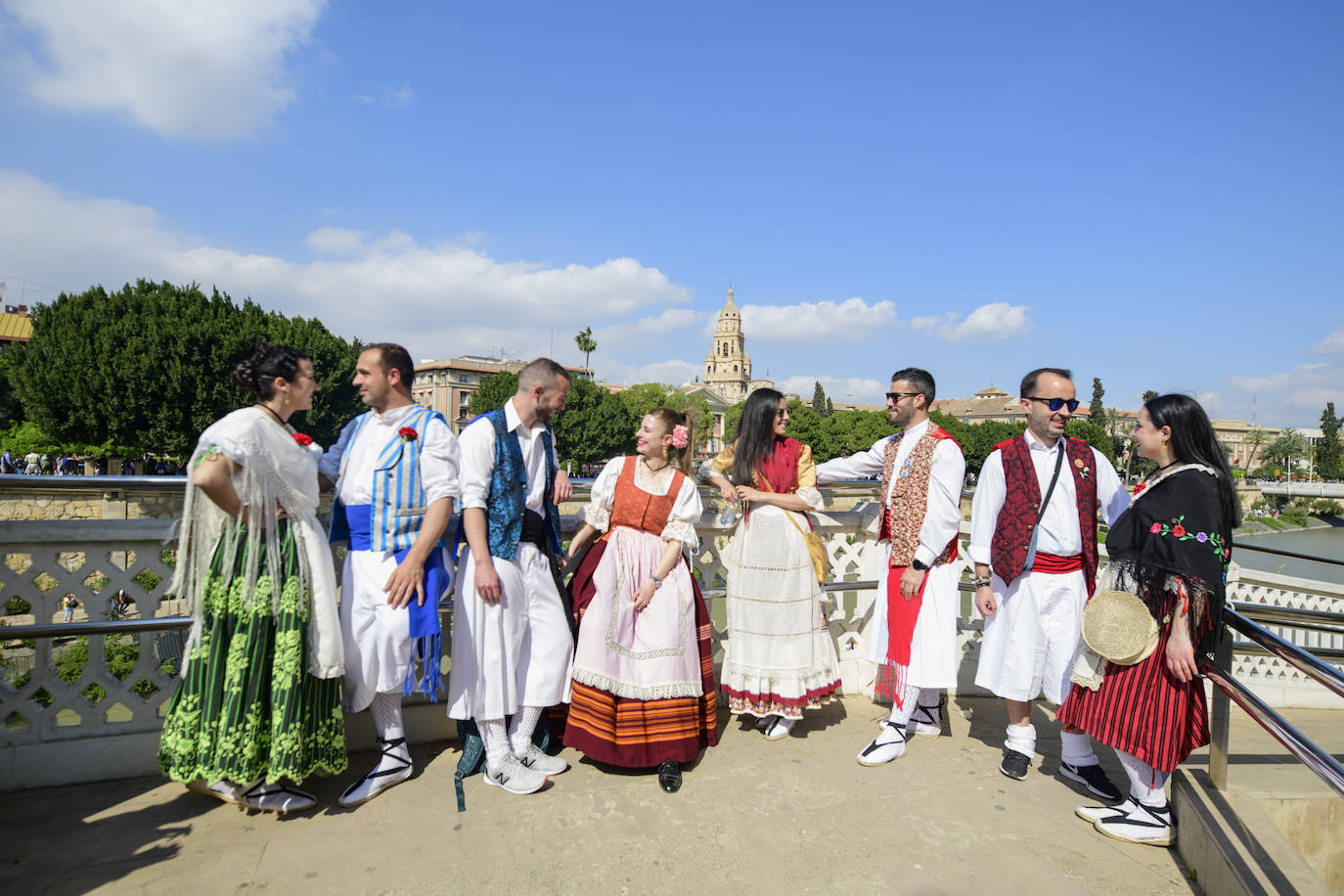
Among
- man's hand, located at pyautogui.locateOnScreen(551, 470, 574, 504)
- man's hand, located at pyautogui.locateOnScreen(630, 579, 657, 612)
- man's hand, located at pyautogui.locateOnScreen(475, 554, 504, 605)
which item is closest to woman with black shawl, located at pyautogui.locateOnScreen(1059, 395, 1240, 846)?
man's hand, located at pyautogui.locateOnScreen(630, 579, 657, 612)

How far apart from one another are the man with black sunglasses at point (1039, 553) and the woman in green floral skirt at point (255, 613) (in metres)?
2.87

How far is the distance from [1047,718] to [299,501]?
402cm

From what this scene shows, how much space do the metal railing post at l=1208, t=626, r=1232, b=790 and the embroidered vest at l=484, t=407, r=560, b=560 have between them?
2.69 meters

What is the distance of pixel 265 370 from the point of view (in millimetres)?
2736

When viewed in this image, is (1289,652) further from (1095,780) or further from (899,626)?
(899,626)

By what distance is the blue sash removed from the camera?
3.02 m

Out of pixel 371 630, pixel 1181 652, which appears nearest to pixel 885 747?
pixel 1181 652

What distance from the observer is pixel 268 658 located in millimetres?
2732

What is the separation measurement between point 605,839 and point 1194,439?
263 cm

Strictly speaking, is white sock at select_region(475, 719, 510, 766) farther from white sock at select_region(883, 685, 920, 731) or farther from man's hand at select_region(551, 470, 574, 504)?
white sock at select_region(883, 685, 920, 731)

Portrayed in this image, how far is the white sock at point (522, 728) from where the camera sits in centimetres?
326

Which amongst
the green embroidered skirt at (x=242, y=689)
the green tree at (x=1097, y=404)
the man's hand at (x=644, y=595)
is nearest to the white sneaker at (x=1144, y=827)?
the man's hand at (x=644, y=595)

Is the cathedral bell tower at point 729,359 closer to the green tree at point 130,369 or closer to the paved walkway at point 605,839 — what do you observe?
the green tree at point 130,369

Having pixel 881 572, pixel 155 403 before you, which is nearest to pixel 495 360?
pixel 155 403
